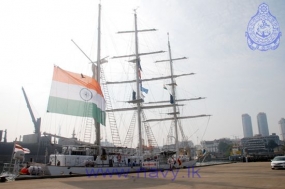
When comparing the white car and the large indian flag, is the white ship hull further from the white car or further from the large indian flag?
the white car

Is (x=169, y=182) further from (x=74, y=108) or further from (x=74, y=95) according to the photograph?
(x=74, y=95)

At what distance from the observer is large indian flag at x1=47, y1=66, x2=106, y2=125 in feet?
75.0

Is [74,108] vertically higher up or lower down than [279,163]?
higher up

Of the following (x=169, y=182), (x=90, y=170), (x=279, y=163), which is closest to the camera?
(x=169, y=182)

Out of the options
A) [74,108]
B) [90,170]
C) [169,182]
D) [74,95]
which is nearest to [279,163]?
[169,182]

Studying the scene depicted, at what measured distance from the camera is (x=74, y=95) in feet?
79.2

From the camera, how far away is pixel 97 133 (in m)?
30.3

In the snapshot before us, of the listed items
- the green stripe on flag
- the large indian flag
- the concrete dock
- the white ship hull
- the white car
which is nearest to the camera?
the concrete dock

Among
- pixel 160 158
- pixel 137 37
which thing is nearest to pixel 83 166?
pixel 160 158

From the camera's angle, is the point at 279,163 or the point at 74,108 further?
the point at 74,108

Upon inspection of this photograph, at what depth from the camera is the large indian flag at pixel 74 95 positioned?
2288 cm

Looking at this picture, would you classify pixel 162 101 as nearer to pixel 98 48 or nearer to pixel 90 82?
pixel 98 48

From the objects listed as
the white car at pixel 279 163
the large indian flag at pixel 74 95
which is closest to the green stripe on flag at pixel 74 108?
the large indian flag at pixel 74 95

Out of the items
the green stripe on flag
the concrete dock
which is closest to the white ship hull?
the green stripe on flag
